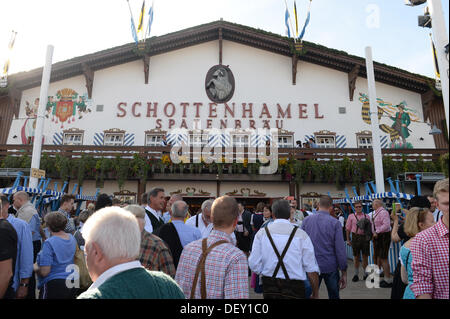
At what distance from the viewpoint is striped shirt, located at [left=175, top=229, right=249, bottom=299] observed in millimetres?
2533

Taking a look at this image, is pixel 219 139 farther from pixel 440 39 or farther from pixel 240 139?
pixel 440 39

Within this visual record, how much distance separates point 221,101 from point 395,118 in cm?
973

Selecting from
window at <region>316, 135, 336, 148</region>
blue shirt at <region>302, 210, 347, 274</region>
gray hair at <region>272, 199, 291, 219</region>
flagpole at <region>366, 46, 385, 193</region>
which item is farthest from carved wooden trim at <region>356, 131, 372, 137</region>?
gray hair at <region>272, 199, 291, 219</region>

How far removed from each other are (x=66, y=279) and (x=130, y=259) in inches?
109

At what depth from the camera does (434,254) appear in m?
2.44

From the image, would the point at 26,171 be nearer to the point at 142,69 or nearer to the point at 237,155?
the point at 142,69

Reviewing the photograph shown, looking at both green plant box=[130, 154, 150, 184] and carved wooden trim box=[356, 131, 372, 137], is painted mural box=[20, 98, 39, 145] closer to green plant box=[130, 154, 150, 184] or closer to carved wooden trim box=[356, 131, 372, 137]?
green plant box=[130, 154, 150, 184]

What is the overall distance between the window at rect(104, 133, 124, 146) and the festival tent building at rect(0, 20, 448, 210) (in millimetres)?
60

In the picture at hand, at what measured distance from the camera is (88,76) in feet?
60.4

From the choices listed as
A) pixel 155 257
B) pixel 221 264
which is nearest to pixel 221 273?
pixel 221 264

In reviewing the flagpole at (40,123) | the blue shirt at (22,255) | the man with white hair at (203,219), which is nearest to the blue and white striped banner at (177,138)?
the flagpole at (40,123)

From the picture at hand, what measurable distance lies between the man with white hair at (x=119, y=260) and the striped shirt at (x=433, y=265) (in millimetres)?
1842

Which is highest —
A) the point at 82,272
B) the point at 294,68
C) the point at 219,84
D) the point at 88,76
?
the point at 294,68

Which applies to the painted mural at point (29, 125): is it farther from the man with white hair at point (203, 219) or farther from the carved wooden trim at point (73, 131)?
the man with white hair at point (203, 219)
